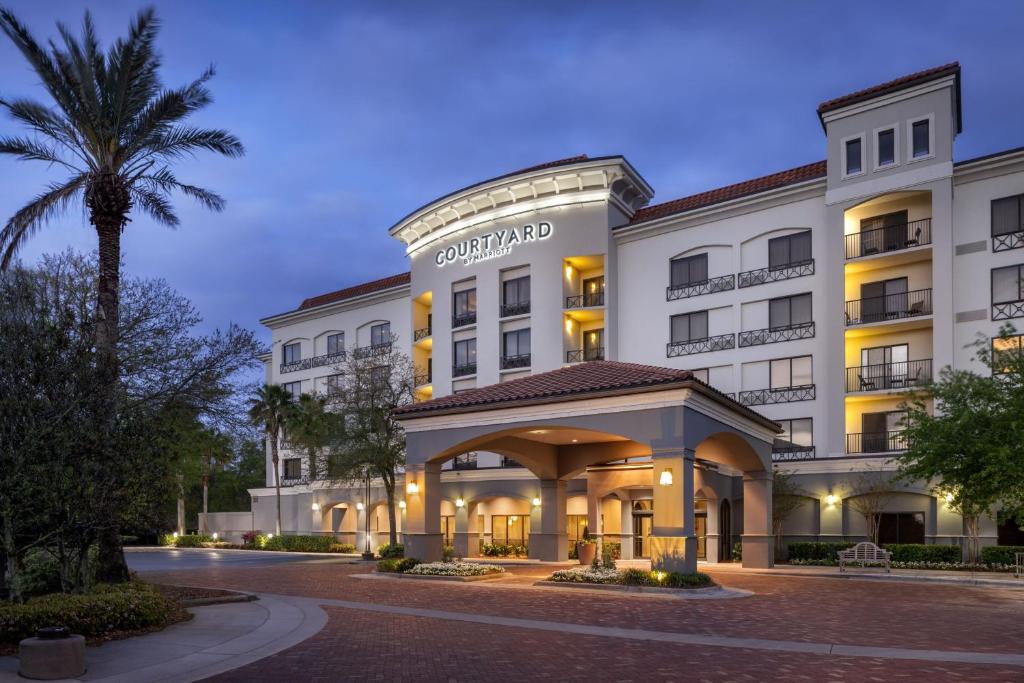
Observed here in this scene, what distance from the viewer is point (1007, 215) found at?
35.1 metres

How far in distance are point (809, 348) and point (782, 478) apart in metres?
6.21

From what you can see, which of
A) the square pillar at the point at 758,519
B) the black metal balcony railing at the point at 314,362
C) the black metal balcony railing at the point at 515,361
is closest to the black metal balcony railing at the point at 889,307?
the square pillar at the point at 758,519

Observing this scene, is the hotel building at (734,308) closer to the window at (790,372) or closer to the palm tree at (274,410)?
the window at (790,372)

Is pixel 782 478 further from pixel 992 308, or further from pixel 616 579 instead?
pixel 616 579

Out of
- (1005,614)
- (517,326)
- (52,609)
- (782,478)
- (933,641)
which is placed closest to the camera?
(52,609)

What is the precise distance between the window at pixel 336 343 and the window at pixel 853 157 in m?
33.7

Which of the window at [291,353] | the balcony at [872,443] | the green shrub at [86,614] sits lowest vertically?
the green shrub at [86,614]

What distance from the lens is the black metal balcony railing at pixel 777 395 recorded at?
1542 inches

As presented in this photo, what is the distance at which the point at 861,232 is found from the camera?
38500mm

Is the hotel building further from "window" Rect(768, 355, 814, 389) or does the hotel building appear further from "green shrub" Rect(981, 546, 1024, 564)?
"green shrub" Rect(981, 546, 1024, 564)

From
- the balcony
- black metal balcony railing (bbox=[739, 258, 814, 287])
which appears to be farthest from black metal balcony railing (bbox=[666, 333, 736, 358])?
the balcony

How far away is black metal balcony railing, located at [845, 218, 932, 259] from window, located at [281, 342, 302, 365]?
1514 inches

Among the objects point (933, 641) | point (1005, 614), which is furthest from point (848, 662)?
point (1005, 614)

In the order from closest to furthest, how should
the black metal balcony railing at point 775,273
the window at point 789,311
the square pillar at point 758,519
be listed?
1. the square pillar at point 758,519
2. the black metal balcony railing at point 775,273
3. the window at point 789,311
